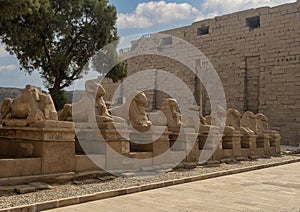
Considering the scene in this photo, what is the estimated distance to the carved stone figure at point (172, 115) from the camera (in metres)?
8.62

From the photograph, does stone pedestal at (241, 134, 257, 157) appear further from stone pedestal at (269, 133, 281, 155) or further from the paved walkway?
the paved walkway

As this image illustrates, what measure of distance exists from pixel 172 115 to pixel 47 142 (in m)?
3.95

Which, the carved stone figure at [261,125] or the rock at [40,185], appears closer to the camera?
the rock at [40,185]

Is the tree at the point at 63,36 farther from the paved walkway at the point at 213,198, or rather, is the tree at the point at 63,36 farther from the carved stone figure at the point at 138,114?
the paved walkway at the point at 213,198

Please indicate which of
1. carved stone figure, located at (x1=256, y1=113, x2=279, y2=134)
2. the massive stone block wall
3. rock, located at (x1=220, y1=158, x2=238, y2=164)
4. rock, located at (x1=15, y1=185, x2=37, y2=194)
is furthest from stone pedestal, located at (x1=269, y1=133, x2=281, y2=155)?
rock, located at (x1=15, y1=185, x2=37, y2=194)

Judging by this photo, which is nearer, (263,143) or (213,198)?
(213,198)

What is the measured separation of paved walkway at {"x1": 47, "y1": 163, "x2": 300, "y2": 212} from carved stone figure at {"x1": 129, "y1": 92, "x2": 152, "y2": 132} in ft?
5.71

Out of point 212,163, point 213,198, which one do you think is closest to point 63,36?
point 212,163

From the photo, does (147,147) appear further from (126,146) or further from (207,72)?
(207,72)

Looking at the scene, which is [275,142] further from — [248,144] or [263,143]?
[248,144]

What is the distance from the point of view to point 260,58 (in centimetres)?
2041

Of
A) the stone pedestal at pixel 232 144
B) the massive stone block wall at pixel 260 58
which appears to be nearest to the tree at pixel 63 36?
the massive stone block wall at pixel 260 58

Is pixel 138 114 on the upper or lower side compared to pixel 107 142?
upper

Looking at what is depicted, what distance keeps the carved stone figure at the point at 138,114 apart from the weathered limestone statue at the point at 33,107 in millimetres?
2142
